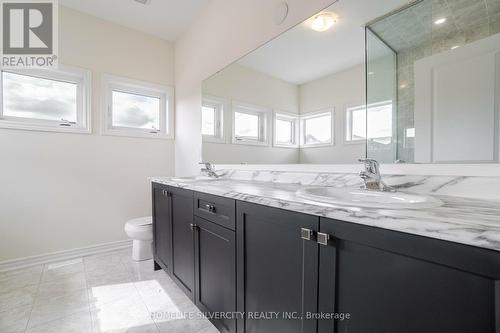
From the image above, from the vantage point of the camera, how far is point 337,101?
4.11 ft

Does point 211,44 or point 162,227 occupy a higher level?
point 211,44

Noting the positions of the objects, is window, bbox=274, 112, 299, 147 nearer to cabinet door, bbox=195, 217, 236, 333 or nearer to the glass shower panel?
the glass shower panel

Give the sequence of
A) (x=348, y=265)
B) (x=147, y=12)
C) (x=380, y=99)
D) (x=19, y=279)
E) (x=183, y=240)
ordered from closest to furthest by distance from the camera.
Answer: (x=348, y=265) → (x=380, y=99) → (x=183, y=240) → (x=19, y=279) → (x=147, y=12)

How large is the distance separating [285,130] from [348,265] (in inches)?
41.1

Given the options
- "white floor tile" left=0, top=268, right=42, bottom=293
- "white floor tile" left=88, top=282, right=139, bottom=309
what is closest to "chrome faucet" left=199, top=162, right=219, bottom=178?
"white floor tile" left=88, top=282, right=139, bottom=309

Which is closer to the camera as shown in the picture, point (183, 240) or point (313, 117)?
point (313, 117)

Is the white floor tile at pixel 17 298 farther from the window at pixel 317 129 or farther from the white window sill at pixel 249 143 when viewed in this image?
the window at pixel 317 129

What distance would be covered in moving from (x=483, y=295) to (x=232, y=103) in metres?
1.83

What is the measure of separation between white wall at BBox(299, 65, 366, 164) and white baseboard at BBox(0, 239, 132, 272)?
7.62 feet

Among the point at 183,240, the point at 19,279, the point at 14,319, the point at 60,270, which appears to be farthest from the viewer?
the point at 60,270

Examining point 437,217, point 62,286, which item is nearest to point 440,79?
point 437,217

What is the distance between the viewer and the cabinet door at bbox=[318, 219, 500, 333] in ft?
1.40

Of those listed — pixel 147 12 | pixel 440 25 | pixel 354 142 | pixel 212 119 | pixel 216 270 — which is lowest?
pixel 216 270

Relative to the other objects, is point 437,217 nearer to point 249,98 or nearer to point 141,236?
point 249,98
